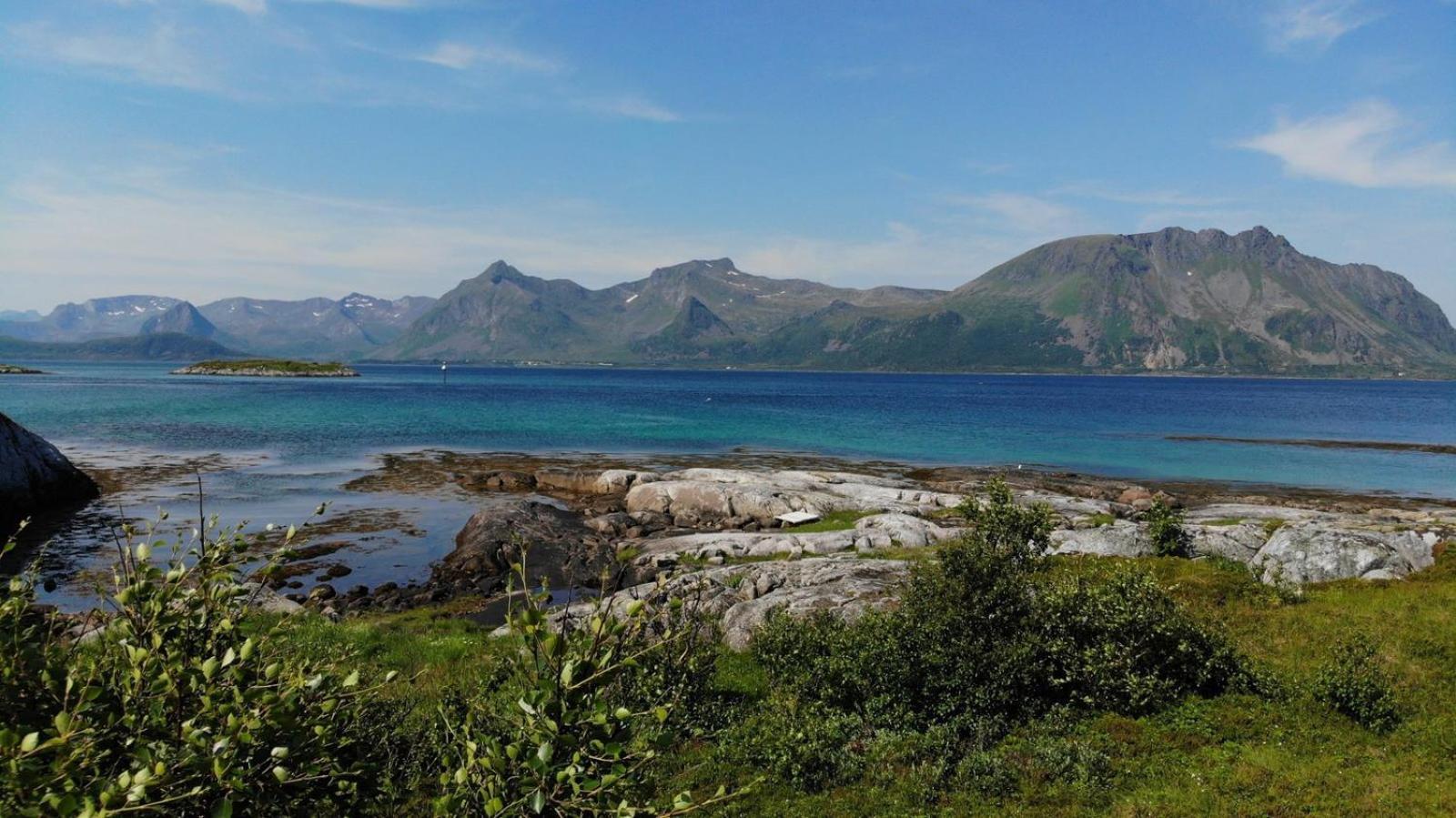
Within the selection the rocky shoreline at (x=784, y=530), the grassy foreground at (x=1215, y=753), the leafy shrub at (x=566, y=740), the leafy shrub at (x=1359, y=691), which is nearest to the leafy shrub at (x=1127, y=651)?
the grassy foreground at (x=1215, y=753)

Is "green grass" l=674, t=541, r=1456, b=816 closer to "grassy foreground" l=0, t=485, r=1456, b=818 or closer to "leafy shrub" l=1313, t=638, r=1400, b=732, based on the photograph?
"grassy foreground" l=0, t=485, r=1456, b=818

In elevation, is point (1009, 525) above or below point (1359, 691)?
above

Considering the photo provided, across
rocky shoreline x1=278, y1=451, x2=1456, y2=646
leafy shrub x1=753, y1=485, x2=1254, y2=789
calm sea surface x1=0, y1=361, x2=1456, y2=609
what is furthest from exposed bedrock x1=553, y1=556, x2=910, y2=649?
calm sea surface x1=0, y1=361, x2=1456, y2=609

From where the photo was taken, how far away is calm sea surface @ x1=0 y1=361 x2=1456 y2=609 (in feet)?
152

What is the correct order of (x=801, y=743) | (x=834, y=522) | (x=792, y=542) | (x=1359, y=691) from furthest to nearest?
(x=834, y=522), (x=792, y=542), (x=1359, y=691), (x=801, y=743)

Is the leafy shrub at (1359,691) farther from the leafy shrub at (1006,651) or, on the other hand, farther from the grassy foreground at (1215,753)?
the leafy shrub at (1006,651)

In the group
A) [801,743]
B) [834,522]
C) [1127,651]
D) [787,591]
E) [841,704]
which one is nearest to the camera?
[801,743]

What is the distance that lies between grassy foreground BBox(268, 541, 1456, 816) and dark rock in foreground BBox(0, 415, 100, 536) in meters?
37.6

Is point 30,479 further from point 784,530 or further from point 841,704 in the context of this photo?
point 841,704

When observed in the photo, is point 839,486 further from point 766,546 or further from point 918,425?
point 918,425

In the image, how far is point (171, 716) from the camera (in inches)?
207

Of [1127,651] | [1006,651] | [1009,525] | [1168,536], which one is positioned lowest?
[1168,536]

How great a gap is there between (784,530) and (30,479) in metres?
46.9

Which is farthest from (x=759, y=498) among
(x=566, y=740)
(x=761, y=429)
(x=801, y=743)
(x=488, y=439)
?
(x=761, y=429)
